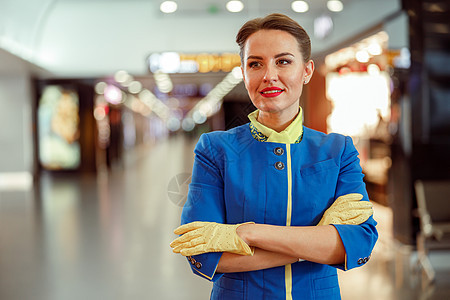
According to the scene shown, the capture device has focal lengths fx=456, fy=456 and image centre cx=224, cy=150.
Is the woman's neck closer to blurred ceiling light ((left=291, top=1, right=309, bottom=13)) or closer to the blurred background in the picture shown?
the blurred background

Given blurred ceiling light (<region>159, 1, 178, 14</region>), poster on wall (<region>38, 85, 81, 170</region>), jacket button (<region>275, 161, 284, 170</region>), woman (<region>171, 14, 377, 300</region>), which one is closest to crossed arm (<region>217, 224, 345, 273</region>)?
woman (<region>171, 14, 377, 300</region>)

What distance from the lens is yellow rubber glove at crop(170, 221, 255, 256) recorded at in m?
1.13

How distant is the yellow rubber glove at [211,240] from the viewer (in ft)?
3.72

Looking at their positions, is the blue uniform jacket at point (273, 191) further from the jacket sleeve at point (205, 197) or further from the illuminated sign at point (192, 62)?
the illuminated sign at point (192, 62)

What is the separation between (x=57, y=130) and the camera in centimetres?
1438

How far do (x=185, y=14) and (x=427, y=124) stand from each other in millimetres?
4404

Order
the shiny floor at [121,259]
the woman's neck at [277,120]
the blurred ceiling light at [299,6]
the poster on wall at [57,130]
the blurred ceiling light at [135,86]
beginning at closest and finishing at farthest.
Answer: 1. the woman's neck at [277,120]
2. the blurred ceiling light at [299,6]
3. the shiny floor at [121,259]
4. the blurred ceiling light at [135,86]
5. the poster on wall at [57,130]

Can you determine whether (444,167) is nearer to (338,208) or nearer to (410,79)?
(410,79)

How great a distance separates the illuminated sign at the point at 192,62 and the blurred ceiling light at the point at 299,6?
0.39 m

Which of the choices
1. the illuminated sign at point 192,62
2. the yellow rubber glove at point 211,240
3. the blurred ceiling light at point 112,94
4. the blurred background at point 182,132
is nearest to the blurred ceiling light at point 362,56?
the blurred background at point 182,132

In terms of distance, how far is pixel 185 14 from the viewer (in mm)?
1904

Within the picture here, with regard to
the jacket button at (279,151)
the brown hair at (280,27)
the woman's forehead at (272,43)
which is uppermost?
the brown hair at (280,27)

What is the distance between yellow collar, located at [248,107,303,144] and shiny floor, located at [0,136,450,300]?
0.97 ft

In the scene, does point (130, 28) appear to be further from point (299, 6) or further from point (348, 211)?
point (348, 211)
